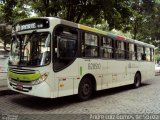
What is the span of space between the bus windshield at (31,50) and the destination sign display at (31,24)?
237mm

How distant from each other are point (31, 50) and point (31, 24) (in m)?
0.94

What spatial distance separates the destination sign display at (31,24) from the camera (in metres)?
8.48

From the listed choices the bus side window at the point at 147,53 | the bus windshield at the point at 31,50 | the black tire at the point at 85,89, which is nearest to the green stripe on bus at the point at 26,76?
the bus windshield at the point at 31,50

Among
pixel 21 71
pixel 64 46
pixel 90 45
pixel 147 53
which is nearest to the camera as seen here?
pixel 21 71

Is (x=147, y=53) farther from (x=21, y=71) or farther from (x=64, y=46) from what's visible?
(x=21, y=71)

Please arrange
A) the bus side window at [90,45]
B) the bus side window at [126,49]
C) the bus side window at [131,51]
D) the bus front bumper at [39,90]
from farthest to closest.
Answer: the bus side window at [131,51]
the bus side window at [126,49]
the bus side window at [90,45]
the bus front bumper at [39,90]

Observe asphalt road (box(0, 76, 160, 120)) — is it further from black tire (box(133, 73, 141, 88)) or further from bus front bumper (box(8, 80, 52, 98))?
black tire (box(133, 73, 141, 88))

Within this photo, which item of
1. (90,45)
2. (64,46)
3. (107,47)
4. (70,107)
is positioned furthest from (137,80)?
(64,46)

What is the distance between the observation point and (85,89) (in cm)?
992

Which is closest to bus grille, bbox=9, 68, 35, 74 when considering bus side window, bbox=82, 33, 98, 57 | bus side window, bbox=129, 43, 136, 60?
bus side window, bbox=82, 33, 98, 57

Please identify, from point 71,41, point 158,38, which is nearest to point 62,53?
point 71,41

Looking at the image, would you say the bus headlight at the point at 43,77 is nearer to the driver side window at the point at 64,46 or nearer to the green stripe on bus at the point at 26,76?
the green stripe on bus at the point at 26,76

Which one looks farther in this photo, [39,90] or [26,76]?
[26,76]

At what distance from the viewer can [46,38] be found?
327 inches
